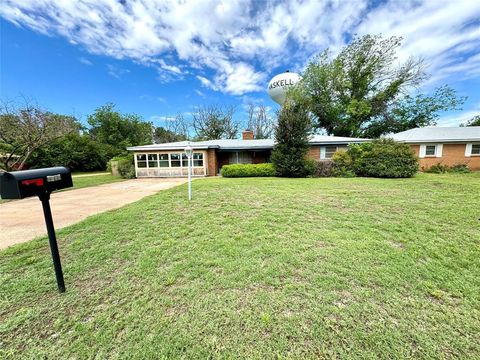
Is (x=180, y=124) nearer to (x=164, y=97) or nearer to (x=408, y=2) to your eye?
(x=164, y=97)

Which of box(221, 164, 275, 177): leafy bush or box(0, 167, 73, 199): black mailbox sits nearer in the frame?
box(0, 167, 73, 199): black mailbox

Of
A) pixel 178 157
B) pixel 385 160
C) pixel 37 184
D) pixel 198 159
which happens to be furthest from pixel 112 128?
pixel 385 160

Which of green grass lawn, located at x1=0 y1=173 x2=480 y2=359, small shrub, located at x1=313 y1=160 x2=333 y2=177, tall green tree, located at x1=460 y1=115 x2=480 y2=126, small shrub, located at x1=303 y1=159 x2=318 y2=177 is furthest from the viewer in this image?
tall green tree, located at x1=460 y1=115 x2=480 y2=126

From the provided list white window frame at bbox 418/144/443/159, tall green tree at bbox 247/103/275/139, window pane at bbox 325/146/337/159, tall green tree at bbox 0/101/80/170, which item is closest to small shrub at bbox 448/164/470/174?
white window frame at bbox 418/144/443/159

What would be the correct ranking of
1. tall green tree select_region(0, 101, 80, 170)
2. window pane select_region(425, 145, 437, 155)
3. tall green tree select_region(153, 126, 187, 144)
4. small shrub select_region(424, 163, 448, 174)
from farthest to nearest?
tall green tree select_region(153, 126, 187, 144), window pane select_region(425, 145, 437, 155), small shrub select_region(424, 163, 448, 174), tall green tree select_region(0, 101, 80, 170)

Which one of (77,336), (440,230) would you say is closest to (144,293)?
(77,336)

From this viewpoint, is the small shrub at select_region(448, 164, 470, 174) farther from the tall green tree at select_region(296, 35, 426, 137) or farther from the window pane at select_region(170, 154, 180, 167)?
the window pane at select_region(170, 154, 180, 167)

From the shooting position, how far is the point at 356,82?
73.0ft

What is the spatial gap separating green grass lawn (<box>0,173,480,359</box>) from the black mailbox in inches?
52.3

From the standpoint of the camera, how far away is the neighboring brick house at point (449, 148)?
1480 centimetres

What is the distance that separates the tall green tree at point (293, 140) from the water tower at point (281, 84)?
31.7 feet

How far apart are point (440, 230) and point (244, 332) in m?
4.50

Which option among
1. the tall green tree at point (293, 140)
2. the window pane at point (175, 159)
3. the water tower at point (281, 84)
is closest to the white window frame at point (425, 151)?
the tall green tree at point (293, 140)

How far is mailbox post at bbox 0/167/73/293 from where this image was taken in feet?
5.96
